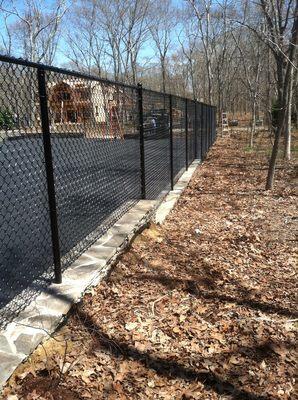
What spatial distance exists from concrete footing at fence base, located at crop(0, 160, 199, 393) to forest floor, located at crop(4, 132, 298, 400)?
0.09 m

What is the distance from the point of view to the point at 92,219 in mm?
5570

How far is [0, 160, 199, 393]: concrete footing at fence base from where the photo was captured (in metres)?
2.58

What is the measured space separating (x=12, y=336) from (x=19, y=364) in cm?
28

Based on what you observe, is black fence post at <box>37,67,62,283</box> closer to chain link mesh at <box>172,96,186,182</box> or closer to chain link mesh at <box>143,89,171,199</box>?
chain link mesh at <box>143,89,171,199</box>

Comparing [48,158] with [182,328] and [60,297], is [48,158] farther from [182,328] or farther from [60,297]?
[182,328]

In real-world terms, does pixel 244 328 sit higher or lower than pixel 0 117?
lower

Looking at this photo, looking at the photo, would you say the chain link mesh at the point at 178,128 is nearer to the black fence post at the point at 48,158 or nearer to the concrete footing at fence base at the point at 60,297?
the concrete footing at fence base at the point at 60,297

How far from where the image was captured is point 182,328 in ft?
10.7

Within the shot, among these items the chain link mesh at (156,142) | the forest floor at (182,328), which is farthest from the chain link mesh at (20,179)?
the chain link mesh at (156,142)

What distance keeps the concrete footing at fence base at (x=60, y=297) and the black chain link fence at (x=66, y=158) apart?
0.34 ft

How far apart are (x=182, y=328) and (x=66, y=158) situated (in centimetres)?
349

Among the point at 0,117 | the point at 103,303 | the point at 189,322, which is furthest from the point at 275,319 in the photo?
the point at 0,117

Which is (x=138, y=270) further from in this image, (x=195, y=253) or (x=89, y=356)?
(x=89, y=356)

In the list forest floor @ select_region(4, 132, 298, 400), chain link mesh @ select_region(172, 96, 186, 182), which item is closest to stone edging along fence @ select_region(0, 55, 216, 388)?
forest floor @ select_region(4, 132, 298, 400)
